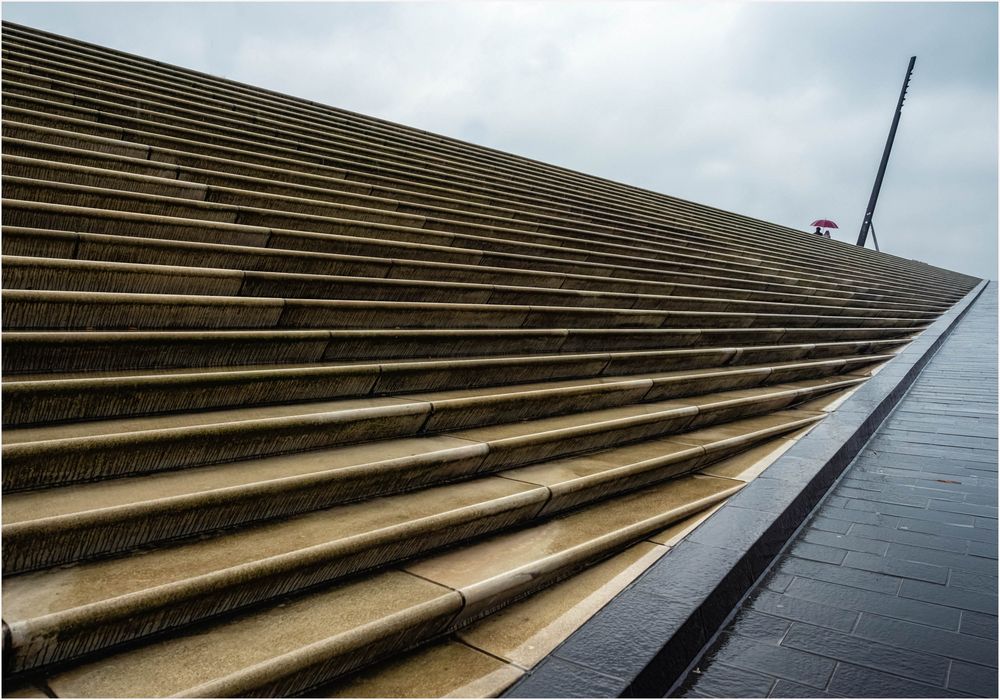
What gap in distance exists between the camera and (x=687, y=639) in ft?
7.31

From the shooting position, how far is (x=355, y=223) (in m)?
4.84

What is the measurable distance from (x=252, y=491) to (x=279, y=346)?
1.11m

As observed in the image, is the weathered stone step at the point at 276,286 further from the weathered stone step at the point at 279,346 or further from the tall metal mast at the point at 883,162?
the tall metal mast at the point at 883,162

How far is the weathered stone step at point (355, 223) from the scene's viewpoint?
358 cm

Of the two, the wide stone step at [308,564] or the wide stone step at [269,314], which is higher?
the wide stone step at [269,314]

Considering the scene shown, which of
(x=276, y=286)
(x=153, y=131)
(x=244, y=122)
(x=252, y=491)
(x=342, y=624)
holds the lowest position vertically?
(x=342, y=624)

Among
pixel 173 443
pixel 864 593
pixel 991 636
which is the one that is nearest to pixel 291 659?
pixel 173 443

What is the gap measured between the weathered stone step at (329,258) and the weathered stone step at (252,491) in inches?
60.5

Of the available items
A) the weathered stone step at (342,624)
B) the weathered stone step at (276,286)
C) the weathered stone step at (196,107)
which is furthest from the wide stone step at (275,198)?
the weathered stone step at (342,624)

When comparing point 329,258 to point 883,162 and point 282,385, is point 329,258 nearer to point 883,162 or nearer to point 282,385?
point 282,385

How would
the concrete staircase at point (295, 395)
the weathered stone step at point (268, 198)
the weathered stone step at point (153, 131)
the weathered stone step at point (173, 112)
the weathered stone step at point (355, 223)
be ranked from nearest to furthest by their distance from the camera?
the concrete staircase at point (295, 395) → the weathered stone step at point (355, 223) → the weathered stone step at point (268, 198) → the weathered stone step at point (153, 131) → the weathered stone step at point (173, 112)

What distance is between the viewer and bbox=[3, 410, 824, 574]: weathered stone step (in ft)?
6.07

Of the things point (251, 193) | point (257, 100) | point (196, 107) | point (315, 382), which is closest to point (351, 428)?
point (315, 382)

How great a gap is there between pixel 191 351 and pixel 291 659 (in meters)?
1.63
